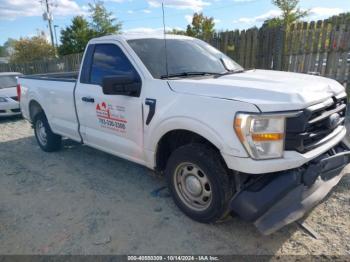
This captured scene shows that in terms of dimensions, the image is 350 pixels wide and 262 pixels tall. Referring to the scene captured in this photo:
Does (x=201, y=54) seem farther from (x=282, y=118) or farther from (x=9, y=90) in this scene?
(x=9, y=90)

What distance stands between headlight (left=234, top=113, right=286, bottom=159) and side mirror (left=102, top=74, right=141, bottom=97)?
4.52 feet

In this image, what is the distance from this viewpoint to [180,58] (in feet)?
12.6

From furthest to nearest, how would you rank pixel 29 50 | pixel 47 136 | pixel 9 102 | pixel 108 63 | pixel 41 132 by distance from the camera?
1. pixel 29 50
2. pixel 9 102
3. pixel 41 132
4. pixel 47 136
5. pixel 108 63

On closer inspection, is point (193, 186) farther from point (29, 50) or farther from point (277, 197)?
point (29, 50)

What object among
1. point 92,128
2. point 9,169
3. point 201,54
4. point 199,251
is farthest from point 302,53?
point 9,169

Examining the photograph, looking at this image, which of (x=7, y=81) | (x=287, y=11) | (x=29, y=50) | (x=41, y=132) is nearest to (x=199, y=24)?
(x=287, y=11)

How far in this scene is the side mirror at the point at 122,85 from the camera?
3.27 m

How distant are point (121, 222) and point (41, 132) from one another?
3.52m

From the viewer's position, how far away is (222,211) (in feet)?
9.61

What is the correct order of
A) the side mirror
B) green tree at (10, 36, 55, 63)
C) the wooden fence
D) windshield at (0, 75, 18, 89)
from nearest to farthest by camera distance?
the side mirror
the wooden fence
windshield at (0, 75, 18, 89)
green tree at (10, 36, 55, 63)

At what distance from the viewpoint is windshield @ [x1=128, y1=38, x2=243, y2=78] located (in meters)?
3.62

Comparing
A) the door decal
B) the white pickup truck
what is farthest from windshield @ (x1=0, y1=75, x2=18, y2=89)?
the door decal

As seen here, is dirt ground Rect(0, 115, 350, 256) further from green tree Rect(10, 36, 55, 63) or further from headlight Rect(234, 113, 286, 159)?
green tree Rect(10, 36, 55, 63)

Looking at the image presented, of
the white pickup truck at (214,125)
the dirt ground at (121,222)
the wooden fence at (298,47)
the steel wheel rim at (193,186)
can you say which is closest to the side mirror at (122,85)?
the white pickup truck at (214,125)
